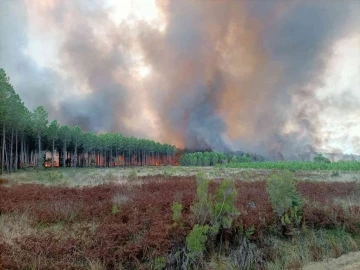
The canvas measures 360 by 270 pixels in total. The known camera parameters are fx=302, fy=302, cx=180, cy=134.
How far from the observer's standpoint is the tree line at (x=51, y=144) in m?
43.1

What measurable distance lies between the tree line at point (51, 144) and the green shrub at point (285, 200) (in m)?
36.4

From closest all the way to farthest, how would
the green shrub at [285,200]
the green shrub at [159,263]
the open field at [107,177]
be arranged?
the green shrub at [159,263] → the green shrub at [285,200] → the open field at [107,177]

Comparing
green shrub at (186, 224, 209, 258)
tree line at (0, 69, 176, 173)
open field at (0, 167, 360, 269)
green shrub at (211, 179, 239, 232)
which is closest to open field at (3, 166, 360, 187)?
open field at (0, 167, 360, 269)

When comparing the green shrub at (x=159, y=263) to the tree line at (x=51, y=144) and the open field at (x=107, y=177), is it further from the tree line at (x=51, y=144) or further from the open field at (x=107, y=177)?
the tree line at (x=51, y=144)

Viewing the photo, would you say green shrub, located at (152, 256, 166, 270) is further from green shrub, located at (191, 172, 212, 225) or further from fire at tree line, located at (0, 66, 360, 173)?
fire at tree line, located at (0, 66, 360, 173)

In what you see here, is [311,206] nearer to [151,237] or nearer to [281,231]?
[281,231]

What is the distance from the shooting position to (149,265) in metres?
6.78

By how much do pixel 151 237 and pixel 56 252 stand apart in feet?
7.05

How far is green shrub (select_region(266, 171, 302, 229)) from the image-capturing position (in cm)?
1004

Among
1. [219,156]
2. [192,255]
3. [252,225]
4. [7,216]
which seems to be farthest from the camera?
[219,156]

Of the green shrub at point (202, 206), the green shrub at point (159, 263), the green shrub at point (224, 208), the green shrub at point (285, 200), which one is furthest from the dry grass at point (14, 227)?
the green shrub at point (285, 200)

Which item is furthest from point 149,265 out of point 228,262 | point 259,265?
point 259,265

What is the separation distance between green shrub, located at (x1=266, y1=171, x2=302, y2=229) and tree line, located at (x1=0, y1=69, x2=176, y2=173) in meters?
36.4

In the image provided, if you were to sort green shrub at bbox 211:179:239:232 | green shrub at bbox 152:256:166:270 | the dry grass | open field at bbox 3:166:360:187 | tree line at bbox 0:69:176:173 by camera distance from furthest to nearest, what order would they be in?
tree line at bbox 0:69:176:173 → open field at bbox 3:166:360:187 → green shrub at bbox 211:179:239:232 → the dry grass → green shrub at bbox 152:256:166:270
